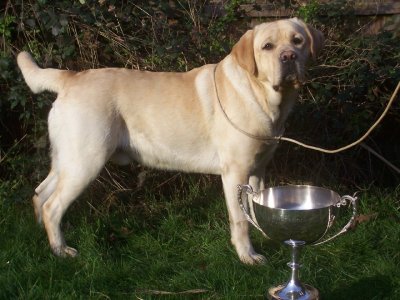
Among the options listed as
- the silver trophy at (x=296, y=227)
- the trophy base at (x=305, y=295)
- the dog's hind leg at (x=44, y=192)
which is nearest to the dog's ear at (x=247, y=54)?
the silver trophy at (x=296, y=227)

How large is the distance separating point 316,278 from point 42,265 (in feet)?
5.52

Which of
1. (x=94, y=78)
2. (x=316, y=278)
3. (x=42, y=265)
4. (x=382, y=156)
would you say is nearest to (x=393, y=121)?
(x=382, y=156)

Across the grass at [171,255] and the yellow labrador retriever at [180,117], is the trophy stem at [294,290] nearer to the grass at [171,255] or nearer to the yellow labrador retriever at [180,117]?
the grass at [171,255]

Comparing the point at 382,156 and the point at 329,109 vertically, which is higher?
the point at 329,109

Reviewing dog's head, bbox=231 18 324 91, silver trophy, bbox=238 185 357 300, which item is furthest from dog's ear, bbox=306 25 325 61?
silver trophy, bbox=238 185 357 300

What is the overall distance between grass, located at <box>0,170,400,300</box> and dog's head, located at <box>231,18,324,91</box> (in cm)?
Answer: 117

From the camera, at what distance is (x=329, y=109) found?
521cm

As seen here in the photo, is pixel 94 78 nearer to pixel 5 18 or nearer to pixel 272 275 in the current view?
pixel 5 18

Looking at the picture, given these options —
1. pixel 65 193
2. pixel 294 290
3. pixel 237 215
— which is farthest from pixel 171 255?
pixel 294 290

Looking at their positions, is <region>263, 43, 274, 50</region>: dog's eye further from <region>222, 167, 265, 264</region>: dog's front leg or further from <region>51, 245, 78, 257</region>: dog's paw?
<region>51, 245, 78, 257</region>: dog's paw

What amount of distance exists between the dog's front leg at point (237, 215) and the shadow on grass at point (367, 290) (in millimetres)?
615

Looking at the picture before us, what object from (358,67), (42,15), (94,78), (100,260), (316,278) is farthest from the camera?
(358,67)

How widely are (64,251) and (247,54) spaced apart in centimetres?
178

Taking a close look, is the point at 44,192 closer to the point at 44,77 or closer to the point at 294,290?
the point at 44,77
